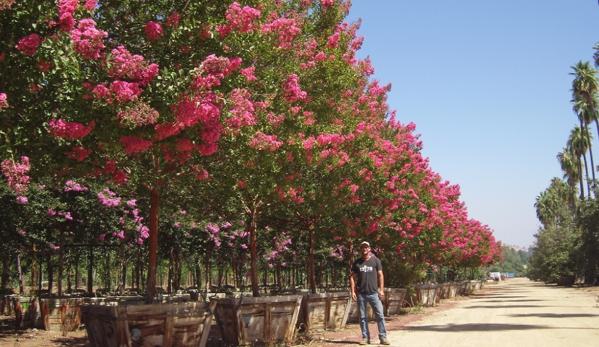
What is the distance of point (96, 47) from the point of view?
17.2 ft

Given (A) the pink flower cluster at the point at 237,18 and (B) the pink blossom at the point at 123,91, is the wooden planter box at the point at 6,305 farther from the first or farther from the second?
(B) the pink blossom at the point at 123,91

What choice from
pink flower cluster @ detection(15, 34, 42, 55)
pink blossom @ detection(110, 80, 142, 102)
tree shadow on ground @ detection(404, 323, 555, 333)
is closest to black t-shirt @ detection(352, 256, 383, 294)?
tree shadow on ground @ detection(404, 323, 555, 333)

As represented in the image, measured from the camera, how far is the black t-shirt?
1010 cm

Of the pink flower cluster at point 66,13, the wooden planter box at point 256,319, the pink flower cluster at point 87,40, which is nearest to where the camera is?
the pink flower cluster at point 66,13

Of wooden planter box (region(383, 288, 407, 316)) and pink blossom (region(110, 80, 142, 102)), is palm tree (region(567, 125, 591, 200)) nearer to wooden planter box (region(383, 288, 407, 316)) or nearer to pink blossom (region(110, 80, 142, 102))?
wooden planter box (region(383, 288, 407, 316))

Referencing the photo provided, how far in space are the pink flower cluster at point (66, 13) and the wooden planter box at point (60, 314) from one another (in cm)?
1051

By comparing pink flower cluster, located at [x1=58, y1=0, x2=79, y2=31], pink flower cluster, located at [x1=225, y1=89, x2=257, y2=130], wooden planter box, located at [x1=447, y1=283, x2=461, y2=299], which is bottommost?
wooden planter box, located at [x1=447, y1=283, x2=461, y2=299]

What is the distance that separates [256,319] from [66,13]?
6.68 meters

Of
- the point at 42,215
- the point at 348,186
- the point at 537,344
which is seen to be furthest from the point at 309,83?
the point at 42,215

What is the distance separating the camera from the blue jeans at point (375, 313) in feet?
31.8

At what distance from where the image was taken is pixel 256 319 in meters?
9.98

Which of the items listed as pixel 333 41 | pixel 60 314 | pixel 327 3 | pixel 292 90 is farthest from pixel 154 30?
pixel 60 314

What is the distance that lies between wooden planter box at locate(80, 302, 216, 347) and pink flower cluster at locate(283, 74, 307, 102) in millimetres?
3659

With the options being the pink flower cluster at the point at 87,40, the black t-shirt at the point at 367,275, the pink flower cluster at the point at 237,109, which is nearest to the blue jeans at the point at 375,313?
the black t-shirt at the point at 367,275
